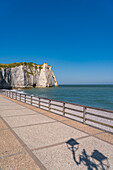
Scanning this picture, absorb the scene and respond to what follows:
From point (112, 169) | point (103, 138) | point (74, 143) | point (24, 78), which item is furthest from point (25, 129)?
point (24, 78)

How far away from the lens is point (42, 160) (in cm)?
423

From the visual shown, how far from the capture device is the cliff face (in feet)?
388

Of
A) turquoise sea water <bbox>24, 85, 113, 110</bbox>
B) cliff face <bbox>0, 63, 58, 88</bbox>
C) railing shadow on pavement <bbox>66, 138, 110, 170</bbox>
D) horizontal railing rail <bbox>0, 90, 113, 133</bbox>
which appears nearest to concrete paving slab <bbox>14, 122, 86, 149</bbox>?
railing shadow on pavement <bbox>66, 138, 110, 170</bbox>

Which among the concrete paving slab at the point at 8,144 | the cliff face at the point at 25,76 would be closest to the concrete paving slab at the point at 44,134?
the concrete paving slab at the point at 8,144

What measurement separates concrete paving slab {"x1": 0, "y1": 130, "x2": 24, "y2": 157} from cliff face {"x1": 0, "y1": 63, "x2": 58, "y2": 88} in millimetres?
116325

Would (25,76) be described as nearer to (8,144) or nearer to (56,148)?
(8,144)

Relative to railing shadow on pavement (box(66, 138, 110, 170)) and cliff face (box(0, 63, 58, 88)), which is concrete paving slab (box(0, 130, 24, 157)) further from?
cliff face (box(0, 63, 58, 88))

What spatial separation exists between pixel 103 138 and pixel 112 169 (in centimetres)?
233

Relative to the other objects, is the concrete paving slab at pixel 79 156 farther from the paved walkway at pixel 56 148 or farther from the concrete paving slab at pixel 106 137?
the concrete paving slab at pixel 106 137

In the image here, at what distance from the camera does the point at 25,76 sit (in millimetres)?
135500

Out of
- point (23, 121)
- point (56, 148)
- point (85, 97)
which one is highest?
point (56, 148)

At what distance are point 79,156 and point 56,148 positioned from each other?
3.03 feet

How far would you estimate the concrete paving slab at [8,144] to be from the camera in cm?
475

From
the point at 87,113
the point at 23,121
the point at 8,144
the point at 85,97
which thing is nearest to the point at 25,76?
the point at 85,97
